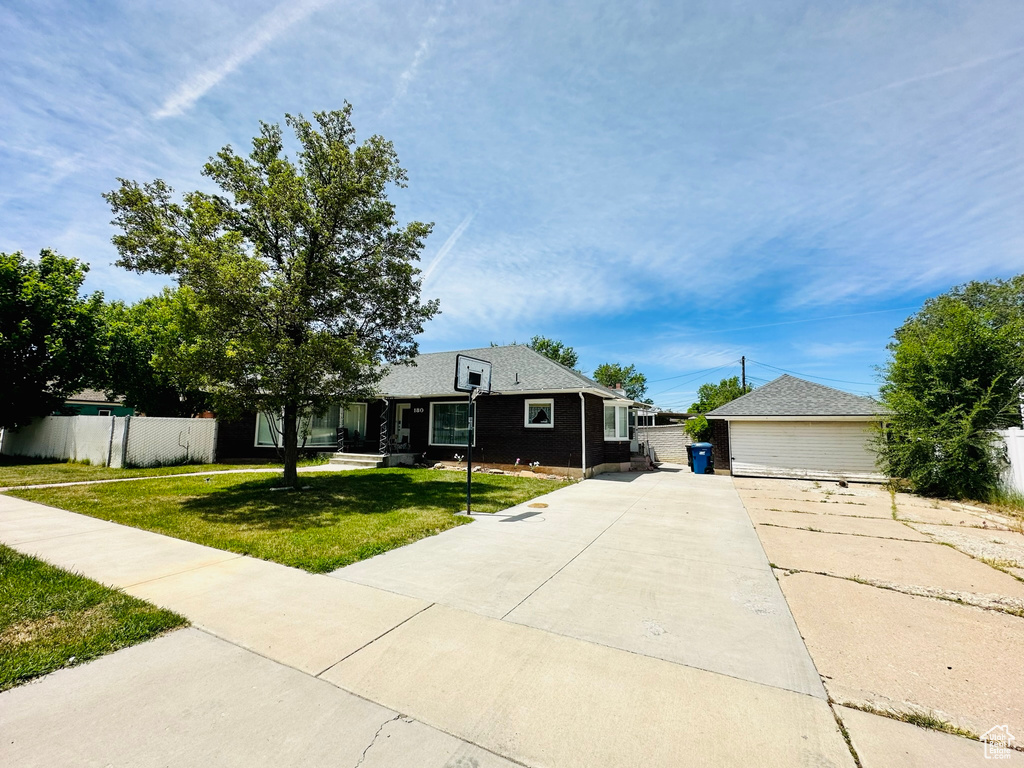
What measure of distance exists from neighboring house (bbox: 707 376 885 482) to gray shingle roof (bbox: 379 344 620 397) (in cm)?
522

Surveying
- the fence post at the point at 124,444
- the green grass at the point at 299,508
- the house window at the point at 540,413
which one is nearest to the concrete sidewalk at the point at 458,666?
the green grass at the point at 299,508

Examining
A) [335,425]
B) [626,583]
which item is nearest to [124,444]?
[335,425]

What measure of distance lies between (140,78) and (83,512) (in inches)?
308

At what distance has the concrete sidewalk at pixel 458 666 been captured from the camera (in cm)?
220

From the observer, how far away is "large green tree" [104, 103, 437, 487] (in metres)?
8.49

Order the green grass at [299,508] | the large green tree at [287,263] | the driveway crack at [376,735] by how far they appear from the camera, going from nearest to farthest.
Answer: the driveway crack at [376,735] < the green grass at [299,508] < the large green tree at [287,263]

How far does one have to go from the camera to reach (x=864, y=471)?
14977 millimetres

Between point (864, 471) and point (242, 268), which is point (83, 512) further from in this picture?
point (864, 471)

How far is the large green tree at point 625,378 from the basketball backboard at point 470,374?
4596cm

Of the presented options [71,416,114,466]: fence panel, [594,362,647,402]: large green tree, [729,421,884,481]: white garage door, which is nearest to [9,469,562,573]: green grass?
[71,416,114,466]: fence panel

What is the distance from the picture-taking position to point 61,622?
132 inches

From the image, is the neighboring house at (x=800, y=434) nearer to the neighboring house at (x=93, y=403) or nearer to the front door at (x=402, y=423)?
the front door at (x=402, y=423)

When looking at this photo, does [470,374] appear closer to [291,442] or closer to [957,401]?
[291,442]

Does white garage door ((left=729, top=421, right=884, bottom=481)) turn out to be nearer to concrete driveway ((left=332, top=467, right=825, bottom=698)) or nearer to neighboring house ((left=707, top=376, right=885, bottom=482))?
neighboring house ((left=707, top=376, right=885, bottom=482))
